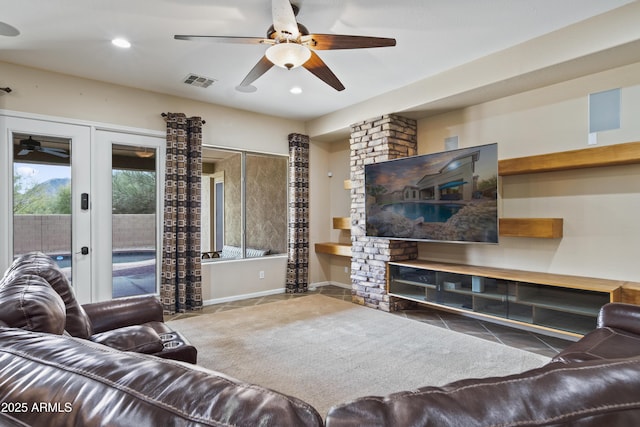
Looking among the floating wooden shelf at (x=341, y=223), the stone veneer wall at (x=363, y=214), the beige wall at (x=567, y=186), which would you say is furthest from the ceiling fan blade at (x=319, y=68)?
the floating wooden shelf at (x=341, y=223)

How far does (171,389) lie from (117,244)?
167 inches

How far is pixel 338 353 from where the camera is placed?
3006mm

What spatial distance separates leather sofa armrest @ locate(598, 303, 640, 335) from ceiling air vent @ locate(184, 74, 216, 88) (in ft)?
13.8

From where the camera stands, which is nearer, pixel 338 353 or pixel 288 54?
pixel 288 54

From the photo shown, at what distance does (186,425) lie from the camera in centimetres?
50

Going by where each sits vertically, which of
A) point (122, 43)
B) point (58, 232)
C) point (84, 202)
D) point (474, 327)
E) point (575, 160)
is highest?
point (122, 43)

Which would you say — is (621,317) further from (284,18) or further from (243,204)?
(243,204)

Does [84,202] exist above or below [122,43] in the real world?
below

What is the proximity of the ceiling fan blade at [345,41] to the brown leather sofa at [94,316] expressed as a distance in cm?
220

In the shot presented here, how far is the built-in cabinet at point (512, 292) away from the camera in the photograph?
2.86 metres

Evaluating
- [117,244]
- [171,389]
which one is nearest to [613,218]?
[171,389]

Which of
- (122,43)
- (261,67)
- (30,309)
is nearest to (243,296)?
(261,67)

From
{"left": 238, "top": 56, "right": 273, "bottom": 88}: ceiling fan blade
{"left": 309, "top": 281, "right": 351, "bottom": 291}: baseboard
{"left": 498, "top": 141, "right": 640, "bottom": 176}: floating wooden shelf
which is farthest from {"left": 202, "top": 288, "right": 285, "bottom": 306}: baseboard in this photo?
{"left": 498, "top": 141, "right": 640, "bottom": 176}: floating wooden shelf

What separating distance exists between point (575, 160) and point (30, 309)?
12.9 feet
